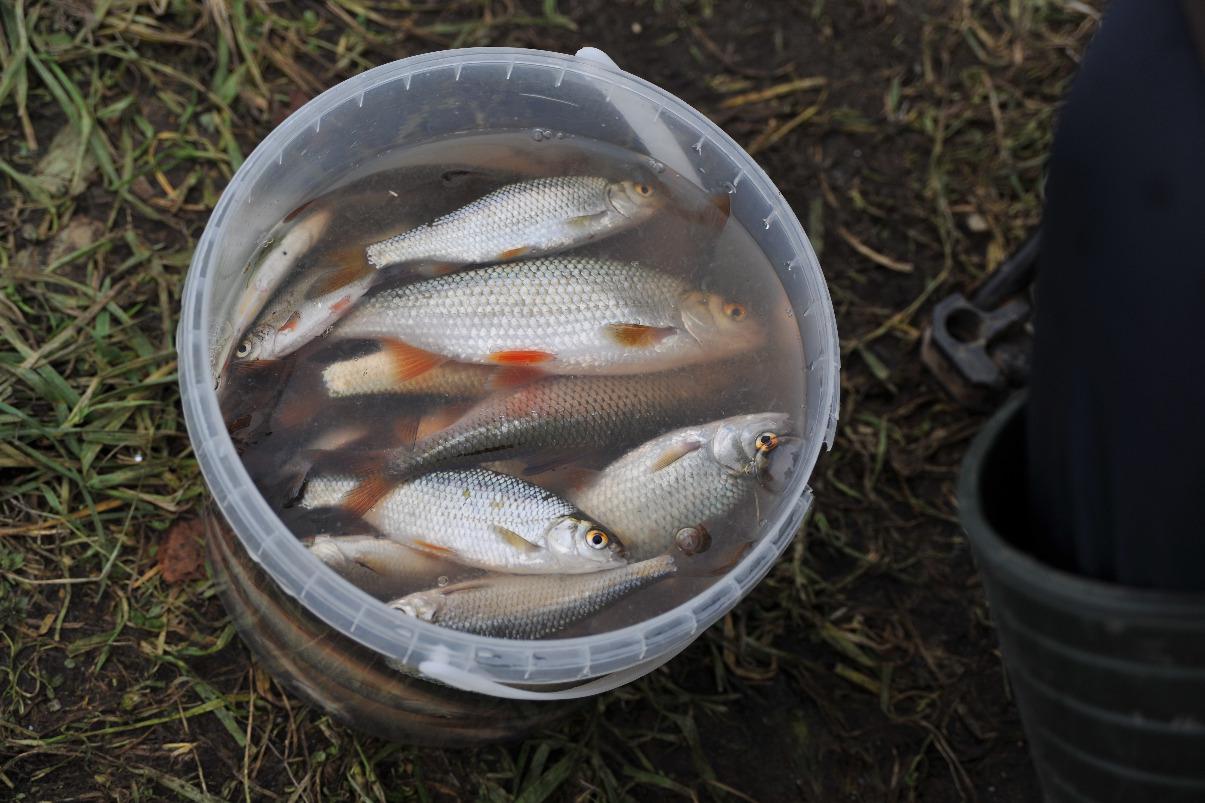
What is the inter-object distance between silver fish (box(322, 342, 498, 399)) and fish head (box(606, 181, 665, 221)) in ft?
1.31

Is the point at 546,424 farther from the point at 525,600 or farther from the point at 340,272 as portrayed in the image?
the point at 340,272

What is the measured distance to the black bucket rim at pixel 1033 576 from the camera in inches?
38.8

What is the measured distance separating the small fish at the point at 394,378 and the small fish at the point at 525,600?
34 cm

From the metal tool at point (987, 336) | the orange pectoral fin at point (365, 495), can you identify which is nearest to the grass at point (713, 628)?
the metal tool at point (987, 336)

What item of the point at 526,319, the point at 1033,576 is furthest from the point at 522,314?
the point at 1033,576

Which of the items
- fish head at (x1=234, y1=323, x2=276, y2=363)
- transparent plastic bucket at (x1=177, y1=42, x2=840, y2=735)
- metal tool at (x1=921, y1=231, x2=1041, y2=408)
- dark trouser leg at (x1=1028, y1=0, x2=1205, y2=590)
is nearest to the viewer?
dark trouser leg at (x1=1028, y1=0, x2=1205, y2=590)

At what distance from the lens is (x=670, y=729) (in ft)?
→ 6.31

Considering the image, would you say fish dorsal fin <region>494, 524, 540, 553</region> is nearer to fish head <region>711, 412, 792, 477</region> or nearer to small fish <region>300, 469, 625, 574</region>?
small fish <region>300, 469, 625, 574</region>

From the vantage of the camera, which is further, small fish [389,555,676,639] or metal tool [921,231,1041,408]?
metal tool [921,231,1041,408]

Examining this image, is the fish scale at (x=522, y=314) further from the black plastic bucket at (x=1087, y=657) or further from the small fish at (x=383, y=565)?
the black plastic bucket at (x=1087, y=657)

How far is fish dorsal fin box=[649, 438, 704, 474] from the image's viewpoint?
1.67 metres

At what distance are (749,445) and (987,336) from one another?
0.77 meters

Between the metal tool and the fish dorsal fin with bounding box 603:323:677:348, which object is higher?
the fish dorsal fin with bounding box 603:323:677:348

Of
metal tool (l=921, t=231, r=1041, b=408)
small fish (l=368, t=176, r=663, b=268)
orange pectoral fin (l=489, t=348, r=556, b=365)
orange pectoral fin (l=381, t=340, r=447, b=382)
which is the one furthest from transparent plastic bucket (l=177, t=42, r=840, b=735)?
metal tool (l=921, t=231, r=1041, b=408)
